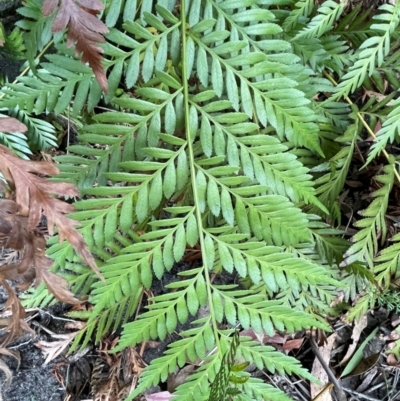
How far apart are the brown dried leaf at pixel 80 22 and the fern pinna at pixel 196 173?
0.26 m

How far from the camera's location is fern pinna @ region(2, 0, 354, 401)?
1010 millimetres

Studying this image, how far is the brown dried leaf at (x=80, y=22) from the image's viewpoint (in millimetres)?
726

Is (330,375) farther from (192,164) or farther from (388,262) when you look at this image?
(192,164)

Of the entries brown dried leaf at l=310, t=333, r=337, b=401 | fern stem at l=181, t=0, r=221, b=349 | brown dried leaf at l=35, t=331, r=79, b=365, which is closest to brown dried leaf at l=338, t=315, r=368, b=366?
brown dried leaf at l=310, t=333, r=337, b=401

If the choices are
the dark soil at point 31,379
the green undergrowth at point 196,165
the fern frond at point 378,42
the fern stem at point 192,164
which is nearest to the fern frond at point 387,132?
the green undergrowth at point 196,165

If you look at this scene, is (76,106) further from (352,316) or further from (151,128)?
(352,316)

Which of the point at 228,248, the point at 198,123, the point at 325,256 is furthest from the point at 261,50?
the point at 325,256

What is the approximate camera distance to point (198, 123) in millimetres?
1102

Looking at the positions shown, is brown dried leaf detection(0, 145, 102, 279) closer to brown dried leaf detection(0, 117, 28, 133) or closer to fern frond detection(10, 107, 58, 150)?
brown dried leaf detection(0, 117, 28, 133)

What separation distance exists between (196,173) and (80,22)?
1.43 feet

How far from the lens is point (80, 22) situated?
74cm

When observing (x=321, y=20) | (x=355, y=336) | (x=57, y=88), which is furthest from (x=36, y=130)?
(x=355, y=336)

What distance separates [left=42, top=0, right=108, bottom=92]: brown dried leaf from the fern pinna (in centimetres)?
26

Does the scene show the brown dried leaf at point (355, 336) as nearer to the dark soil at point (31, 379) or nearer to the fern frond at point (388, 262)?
the fern frond at point (388, 262)
